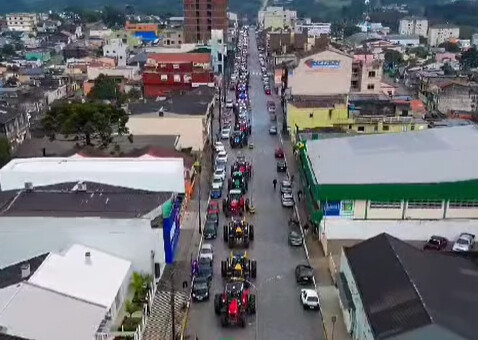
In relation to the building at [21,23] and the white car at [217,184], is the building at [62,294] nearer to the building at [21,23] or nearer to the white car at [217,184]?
the white car at [217,184]

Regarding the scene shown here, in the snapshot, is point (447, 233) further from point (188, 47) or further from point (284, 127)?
point (188, 47)

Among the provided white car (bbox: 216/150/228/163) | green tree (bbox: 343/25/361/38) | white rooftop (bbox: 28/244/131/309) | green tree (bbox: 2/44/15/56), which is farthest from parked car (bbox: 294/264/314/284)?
green tree (bbox: 343/25/361/38)

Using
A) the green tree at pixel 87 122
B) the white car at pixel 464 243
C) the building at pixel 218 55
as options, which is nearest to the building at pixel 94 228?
the white car at pixel 464 243

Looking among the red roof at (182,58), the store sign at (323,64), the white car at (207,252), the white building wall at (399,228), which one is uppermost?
the store sign at (323,64)

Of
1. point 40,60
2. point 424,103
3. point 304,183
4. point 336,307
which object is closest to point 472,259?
point 336,307

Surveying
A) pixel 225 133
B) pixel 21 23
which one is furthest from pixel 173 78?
pixel 21 23

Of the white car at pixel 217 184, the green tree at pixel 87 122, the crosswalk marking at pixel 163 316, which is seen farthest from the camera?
the green tree at pixel 87 122

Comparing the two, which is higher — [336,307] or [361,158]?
[361,158]
